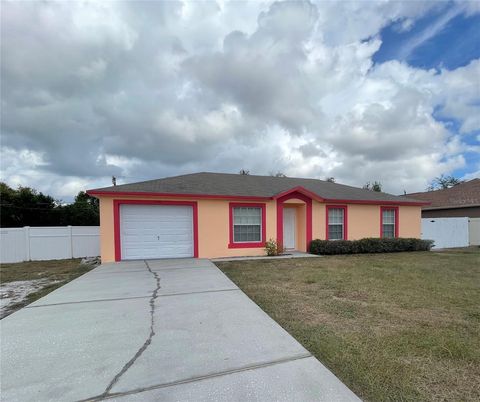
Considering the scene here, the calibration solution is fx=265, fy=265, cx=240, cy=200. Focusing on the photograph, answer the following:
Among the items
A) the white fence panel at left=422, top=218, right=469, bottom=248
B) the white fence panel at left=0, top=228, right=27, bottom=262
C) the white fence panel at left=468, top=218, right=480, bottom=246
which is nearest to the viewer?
the white fence panel at left=0, top=228, right=27, bottom=262

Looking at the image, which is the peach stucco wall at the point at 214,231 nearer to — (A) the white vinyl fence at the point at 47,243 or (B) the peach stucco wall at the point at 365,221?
(B) the peach stucco wall at the point at 365,221

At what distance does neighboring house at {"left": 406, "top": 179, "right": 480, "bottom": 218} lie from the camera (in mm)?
19675

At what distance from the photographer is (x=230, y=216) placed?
37.9ft

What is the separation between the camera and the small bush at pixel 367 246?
1216 cm

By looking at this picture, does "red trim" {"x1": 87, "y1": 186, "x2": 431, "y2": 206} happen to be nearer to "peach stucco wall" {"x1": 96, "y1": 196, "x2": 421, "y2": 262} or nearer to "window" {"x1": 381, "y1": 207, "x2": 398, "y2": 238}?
"peach stucco wall" {"x1": 96, "y1": 196, "x2": 421, "y2": 262}

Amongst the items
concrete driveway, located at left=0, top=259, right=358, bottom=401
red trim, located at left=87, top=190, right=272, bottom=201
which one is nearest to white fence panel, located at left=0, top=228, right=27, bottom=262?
red trim, located at left=87, top=190, right=272, bottom=201

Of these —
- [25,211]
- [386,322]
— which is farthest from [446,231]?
[25,211]

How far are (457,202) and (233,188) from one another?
19176 millimetres

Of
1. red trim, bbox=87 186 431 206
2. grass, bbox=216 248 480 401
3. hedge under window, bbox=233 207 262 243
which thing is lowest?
grass, bbox=216 248 480 401

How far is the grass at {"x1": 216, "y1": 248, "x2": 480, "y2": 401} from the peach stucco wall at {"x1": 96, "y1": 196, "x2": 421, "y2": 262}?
3099 mm

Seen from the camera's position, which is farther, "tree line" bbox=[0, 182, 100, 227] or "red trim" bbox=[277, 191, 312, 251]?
"tree line" bbox=[0, 182, 100, 227]

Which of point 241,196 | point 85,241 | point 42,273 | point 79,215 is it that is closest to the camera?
point 42,273

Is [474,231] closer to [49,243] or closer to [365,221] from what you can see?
[365,221]

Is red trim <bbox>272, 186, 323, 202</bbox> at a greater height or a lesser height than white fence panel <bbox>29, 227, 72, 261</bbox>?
greater
